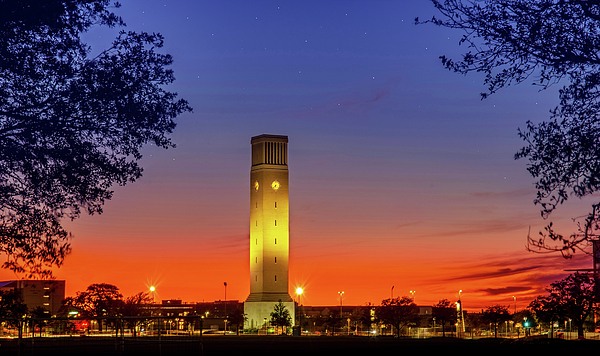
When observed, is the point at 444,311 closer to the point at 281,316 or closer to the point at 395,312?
the point at 395,312

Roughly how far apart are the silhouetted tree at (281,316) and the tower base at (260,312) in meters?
1.34

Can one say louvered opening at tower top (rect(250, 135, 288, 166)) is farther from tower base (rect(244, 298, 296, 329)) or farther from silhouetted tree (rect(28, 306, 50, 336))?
silhouetted tree (rect(28, 306, 50, 336))

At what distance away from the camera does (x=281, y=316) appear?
484 ft

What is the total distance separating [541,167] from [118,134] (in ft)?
34.2

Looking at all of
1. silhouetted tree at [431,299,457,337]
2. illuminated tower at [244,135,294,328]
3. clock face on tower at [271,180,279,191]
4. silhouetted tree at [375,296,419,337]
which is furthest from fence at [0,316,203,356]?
clock face on tower at [271,180,279,191]

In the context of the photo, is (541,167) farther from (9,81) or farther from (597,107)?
(9,81)

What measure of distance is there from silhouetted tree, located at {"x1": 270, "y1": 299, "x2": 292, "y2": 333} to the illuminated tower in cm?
404

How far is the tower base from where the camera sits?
501ft

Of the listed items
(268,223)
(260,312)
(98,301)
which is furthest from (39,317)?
(268,223)

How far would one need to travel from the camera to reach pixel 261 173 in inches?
6407

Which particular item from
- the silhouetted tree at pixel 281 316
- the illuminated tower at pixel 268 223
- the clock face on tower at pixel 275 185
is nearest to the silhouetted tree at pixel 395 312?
the silhouetted tree at pixel 281 316

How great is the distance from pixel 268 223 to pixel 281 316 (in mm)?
23488

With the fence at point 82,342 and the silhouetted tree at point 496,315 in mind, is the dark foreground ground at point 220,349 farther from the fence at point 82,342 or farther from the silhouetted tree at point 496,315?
the silhouetted tree at point 496,315

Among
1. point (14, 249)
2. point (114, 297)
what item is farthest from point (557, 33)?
point (114, 297)
